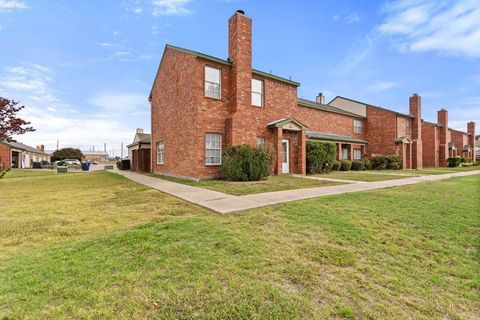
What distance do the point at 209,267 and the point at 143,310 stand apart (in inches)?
38.2

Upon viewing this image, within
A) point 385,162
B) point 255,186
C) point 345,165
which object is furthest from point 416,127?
point 255,186

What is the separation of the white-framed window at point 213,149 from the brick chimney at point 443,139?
34594 millimetres

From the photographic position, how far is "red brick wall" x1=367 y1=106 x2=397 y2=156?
25438 millimetres

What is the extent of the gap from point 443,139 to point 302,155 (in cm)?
2987

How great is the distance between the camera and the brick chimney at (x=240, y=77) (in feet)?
43.7

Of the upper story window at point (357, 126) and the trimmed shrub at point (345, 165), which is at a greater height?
the upper story window at point (357, 126)

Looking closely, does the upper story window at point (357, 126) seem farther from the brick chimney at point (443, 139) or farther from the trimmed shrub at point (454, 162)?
the trimmed shrub at point (454, 162)

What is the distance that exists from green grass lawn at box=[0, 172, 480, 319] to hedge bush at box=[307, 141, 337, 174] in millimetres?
11468

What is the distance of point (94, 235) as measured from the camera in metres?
4.29

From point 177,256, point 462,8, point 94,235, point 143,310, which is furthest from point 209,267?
point 462,8

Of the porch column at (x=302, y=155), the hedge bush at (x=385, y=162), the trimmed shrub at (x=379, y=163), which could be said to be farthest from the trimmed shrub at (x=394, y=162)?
the porch column at (x=302, y=155)

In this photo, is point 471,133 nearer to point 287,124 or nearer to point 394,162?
point 394,162

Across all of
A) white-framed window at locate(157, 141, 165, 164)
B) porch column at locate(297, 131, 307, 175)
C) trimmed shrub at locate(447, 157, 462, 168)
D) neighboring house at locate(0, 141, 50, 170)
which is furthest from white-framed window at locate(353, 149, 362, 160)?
neighboring house at locate(0, 141, 50, 170)

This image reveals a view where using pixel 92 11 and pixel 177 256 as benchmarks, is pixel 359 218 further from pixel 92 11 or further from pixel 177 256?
pixel 92 11
